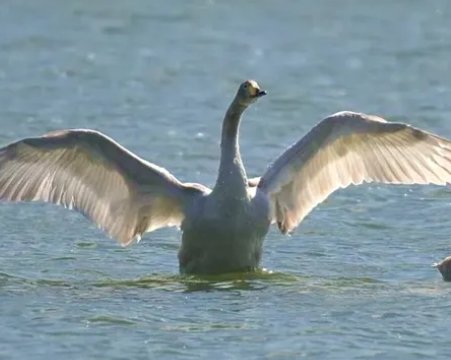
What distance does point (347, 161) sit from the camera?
56.4 ft

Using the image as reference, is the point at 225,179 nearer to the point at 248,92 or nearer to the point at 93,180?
the point at 248,92

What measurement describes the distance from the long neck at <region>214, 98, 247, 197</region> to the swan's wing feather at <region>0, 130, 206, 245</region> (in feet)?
1.89

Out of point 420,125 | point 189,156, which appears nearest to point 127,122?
point 189,156

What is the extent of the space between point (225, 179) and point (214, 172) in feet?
16.9

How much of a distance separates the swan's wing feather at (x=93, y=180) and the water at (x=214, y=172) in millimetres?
596

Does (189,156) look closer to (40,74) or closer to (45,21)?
(40,74)

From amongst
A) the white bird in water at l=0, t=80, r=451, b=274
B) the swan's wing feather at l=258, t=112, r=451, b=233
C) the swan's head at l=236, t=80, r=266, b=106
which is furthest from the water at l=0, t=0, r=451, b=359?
the swan's head at l=236, t=80, r=266, b=106

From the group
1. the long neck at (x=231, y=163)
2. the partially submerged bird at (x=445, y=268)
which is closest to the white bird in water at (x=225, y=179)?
the long neck at (x=231, y=163)

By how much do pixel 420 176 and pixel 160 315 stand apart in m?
3.24

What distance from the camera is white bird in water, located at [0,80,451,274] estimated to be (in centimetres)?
1642

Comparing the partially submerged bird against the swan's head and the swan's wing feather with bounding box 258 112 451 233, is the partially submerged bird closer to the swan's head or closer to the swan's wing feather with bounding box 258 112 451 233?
the swan's wing feather with bounding box 258 112 451 233

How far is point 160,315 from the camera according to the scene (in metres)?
15.1

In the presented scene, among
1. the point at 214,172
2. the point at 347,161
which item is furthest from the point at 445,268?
the point at 214,172

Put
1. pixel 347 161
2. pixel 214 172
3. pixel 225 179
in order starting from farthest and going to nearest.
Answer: pixel 214 172 → pixel 347 161 → pixel 225 179
